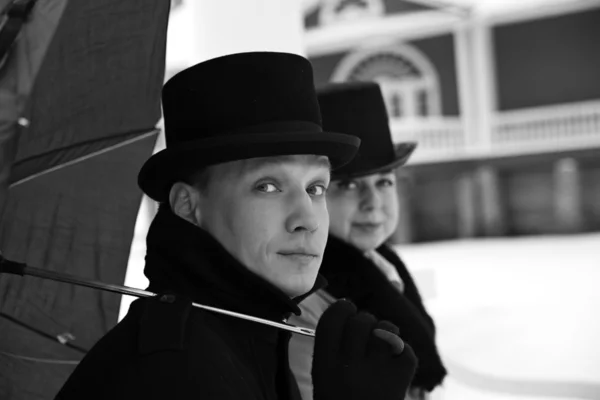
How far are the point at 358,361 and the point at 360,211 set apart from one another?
1114 millimetres

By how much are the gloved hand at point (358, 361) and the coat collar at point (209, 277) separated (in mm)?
114

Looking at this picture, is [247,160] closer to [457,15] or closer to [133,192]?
[133,192]

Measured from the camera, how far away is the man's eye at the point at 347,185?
2150 millimetres

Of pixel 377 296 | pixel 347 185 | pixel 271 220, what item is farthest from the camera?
pixel 347 185

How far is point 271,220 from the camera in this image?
116 cm

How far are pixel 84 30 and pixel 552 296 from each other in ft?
22.0

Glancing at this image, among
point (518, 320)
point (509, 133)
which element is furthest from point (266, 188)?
point (509, 133)

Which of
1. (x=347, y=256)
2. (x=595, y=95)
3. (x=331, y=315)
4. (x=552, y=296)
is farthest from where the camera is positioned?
(x=595, y=95)

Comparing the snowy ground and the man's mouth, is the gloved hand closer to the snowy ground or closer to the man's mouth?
the man's mouth

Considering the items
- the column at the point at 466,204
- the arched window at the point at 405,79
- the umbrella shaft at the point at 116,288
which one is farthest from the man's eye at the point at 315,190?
the column at the point at 466,204

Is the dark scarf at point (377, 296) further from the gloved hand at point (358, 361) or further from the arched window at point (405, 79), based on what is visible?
the arched window at point (405, 79)

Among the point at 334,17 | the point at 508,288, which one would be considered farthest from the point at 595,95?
the point at 508,288

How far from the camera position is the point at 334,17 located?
16.2m

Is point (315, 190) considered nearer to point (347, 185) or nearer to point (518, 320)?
point (347, 185)
